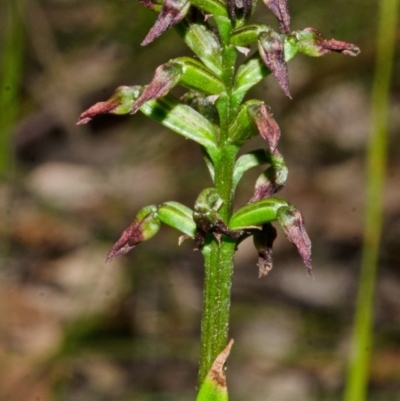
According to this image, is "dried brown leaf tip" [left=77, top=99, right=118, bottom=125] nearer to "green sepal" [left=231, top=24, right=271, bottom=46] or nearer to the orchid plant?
the orchid plant

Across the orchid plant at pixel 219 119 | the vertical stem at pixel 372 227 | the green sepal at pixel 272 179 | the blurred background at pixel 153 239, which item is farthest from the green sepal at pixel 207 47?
the blurred background at pixel 153 239

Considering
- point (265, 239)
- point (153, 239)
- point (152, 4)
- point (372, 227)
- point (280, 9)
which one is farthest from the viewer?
point (153, 239)

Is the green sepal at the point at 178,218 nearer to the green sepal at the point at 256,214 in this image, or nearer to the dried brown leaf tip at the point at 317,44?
the green sepal at the point at 256,214

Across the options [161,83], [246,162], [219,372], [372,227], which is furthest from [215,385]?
[372,227]

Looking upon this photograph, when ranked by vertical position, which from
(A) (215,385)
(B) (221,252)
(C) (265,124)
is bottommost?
(A) (215,385)

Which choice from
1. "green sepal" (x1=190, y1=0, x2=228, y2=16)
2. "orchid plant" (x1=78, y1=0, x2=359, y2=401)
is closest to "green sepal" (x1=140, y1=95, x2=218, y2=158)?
"orchid plant" (x1=78, y1=0, x2=359, y2=401)

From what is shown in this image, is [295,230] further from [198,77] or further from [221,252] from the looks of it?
[198,77]

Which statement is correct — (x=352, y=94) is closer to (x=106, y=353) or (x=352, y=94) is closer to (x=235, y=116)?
(x=106, y=353)
